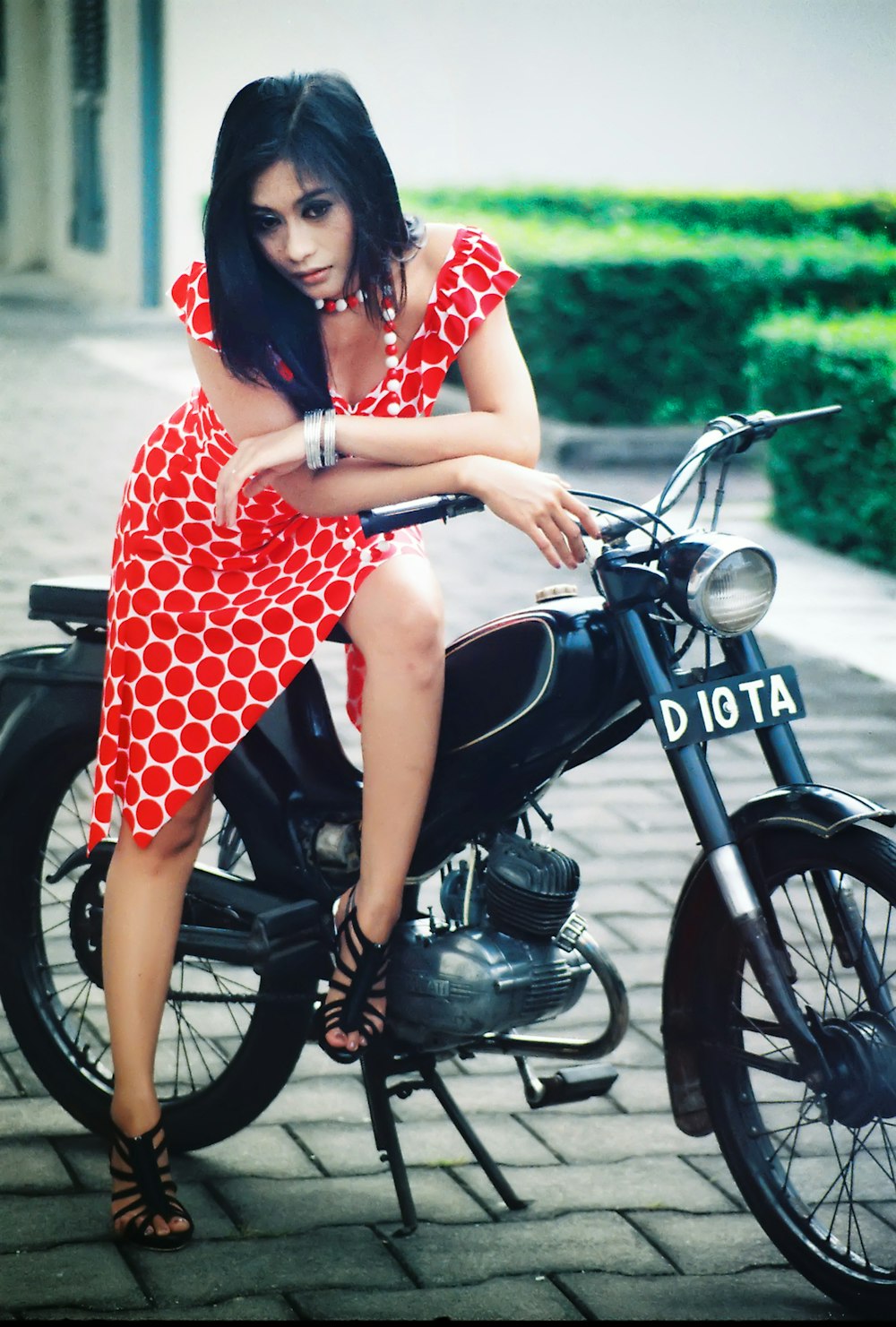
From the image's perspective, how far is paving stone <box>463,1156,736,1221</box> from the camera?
2949 mm

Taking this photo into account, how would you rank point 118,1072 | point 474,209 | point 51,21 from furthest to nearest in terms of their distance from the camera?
point 51,21 → point 474,209 → point 118,1072

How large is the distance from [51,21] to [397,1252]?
2200 cm

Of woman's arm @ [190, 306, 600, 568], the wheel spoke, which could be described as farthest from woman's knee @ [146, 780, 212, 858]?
woman's arm @ [190, 306, 600, 568]

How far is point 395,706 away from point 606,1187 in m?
0.97

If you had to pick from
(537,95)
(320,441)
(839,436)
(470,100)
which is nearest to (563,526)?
(320,441)

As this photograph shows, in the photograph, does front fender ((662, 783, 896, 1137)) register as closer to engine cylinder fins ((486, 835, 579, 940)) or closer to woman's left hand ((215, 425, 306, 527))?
engine cylinder fins ((486, 835, 579, 940))

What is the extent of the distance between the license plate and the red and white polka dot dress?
51 centimetres

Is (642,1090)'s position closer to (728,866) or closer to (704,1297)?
(704,1297)

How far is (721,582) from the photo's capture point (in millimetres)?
2477

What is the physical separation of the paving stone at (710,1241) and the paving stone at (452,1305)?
23 centimetres

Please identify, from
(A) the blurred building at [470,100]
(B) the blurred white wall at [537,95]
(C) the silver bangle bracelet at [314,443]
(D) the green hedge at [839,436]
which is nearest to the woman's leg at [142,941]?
Answer: (C) the silver bangle bracelet at [314,443]

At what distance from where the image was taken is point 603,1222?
2896 millimetres

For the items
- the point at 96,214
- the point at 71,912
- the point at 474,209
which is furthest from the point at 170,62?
the point at 71,912

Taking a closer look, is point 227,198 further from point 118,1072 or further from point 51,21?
point 51,21
